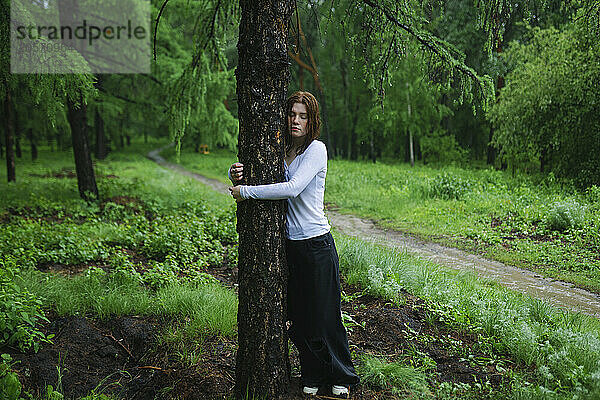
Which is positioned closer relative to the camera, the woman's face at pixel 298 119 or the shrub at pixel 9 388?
the shrub at pixel 9 388

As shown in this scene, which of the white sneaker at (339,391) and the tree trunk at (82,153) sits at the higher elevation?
the tree trunk at (82,153)

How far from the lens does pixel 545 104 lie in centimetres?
1279

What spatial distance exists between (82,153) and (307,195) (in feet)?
31.5

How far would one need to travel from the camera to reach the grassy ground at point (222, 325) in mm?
3307

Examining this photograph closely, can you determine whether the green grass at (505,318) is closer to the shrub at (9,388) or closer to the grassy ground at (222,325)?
the grassy ground at (222,325)

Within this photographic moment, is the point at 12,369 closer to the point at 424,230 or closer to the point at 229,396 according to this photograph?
the point at 229,396

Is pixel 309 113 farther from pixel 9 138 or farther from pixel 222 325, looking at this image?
pixel 9 138

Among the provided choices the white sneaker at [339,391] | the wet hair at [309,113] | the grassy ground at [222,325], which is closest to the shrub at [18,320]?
the grassy ground at [222,325]

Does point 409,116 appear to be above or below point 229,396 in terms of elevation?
above

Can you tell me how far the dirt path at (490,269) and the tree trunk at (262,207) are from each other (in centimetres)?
409

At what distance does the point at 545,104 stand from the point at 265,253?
12828 millimetres

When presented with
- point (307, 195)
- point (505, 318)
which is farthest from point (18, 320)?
point (505, 318)

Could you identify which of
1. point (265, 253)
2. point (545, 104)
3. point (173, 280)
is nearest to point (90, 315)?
point (173, 280)

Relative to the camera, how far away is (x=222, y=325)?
4.14m
